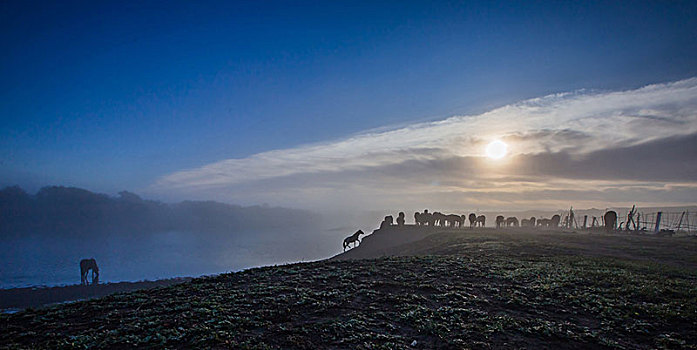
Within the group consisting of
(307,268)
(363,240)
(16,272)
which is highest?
(307,268)

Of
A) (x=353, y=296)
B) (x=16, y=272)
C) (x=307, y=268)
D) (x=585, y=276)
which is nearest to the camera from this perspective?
(x=353, y=296)

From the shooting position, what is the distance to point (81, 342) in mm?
9656

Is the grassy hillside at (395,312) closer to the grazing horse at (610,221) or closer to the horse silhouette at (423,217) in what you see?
the grazing horse at (610,221)

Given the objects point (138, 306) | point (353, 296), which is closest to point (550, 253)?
point (353, 296)

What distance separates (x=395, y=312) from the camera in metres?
12.7

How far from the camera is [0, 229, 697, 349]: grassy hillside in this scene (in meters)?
10.1

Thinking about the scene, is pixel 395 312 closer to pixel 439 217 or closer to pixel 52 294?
pixel 52 294

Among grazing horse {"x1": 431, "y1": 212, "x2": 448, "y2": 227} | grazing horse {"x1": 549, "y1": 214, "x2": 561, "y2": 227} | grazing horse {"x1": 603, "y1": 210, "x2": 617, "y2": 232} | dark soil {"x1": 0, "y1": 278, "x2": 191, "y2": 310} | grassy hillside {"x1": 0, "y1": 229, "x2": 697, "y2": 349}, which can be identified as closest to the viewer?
grassy hillside {"x1": 0, "y1": 229, "x2": 697, "y2": 349}

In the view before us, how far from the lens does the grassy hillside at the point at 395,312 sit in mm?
10102

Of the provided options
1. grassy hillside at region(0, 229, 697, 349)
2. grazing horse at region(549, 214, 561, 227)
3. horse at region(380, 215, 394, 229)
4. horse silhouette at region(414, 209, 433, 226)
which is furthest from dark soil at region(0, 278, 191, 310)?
grazing horse at region(549, 214, 561, 227)

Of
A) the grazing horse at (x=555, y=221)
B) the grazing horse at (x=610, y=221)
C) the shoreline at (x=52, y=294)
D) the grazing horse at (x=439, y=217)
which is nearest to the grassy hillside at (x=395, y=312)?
the shoreline at (x=52, y=294)

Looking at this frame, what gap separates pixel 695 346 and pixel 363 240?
174ft

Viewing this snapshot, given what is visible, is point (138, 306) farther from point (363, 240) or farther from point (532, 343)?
point (363, 240)

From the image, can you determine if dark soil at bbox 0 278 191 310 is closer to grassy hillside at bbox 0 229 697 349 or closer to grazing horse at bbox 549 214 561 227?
grassy hillside at bbox 0 229 697 349
